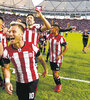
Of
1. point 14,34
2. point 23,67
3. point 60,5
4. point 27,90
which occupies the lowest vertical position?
point 27,90

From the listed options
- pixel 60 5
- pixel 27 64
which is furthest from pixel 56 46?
pixel 60 5

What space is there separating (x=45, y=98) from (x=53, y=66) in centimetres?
98

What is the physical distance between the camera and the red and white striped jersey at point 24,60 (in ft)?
6.77

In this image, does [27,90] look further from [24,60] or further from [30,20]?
[30,20]

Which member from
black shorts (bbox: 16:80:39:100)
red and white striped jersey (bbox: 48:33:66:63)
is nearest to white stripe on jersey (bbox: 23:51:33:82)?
black shorts (bbox: 16:80:39:100)

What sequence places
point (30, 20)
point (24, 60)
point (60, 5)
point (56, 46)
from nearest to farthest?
1. point (24, 60)
2. point (30, 20)
3. point (56, 46)
4. point (60, 5)

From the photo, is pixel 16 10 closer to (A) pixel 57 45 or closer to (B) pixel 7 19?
(B) pixel 7 19

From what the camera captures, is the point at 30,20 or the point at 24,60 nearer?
the point at 24,60

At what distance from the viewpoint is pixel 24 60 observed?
211 cm

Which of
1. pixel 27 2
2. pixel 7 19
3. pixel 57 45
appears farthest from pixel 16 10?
pixel 57 45

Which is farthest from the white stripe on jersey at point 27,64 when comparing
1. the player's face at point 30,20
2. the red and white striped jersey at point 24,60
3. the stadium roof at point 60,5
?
the stadium roof at point 60,5

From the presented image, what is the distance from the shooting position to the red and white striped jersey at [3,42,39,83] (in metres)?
2.06

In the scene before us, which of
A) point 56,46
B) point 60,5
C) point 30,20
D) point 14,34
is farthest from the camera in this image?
point 60,5

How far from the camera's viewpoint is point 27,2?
3009 inches
